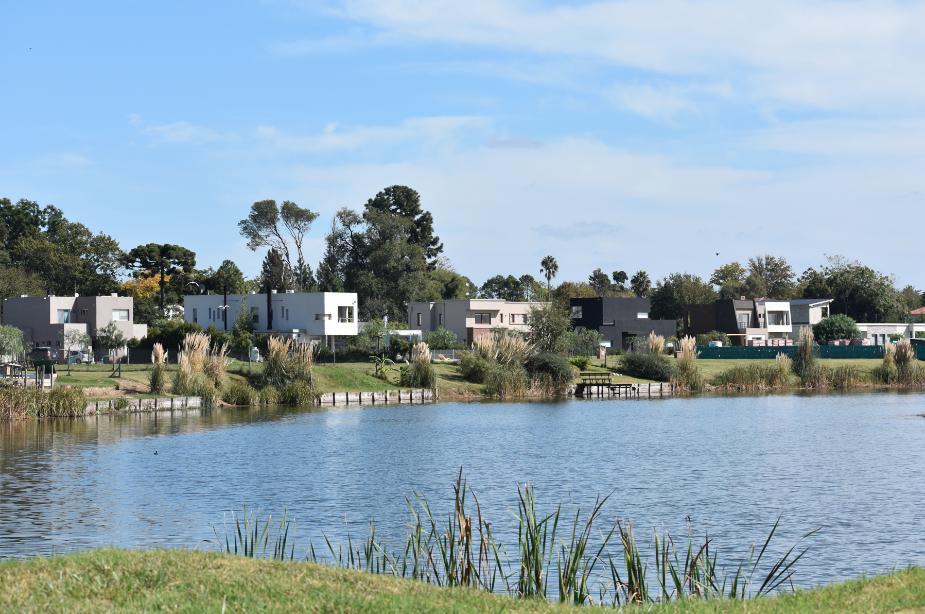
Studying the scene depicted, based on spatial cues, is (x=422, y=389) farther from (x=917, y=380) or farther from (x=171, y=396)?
(x=917, y=380)

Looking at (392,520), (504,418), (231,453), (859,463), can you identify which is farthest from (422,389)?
(392,520)

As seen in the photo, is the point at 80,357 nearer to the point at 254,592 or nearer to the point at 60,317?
the point at 60,317

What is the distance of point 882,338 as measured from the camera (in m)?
132

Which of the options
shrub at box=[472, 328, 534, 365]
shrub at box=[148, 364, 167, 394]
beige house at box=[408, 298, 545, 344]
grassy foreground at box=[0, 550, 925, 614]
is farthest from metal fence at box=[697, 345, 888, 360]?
grassy foreground at box=[0, 550, 925, 614]

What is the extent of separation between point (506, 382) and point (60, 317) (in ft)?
128

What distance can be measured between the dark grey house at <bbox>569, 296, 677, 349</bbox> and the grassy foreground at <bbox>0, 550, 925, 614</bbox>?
110 m

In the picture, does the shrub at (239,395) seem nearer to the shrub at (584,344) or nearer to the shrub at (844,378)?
the shrub at (584,344)

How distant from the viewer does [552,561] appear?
20906 millimetres

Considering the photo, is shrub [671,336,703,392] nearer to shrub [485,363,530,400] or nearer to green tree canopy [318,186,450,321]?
shrub [485,363,530,400]

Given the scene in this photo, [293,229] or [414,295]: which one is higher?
[293,229]

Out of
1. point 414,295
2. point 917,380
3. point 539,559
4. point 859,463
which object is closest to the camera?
point 539,559

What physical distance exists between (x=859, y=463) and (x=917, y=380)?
179 feet

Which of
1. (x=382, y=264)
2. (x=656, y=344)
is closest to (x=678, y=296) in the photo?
(x=382, y=264)

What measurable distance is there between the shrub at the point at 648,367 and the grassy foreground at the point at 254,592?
72432 millimetres
